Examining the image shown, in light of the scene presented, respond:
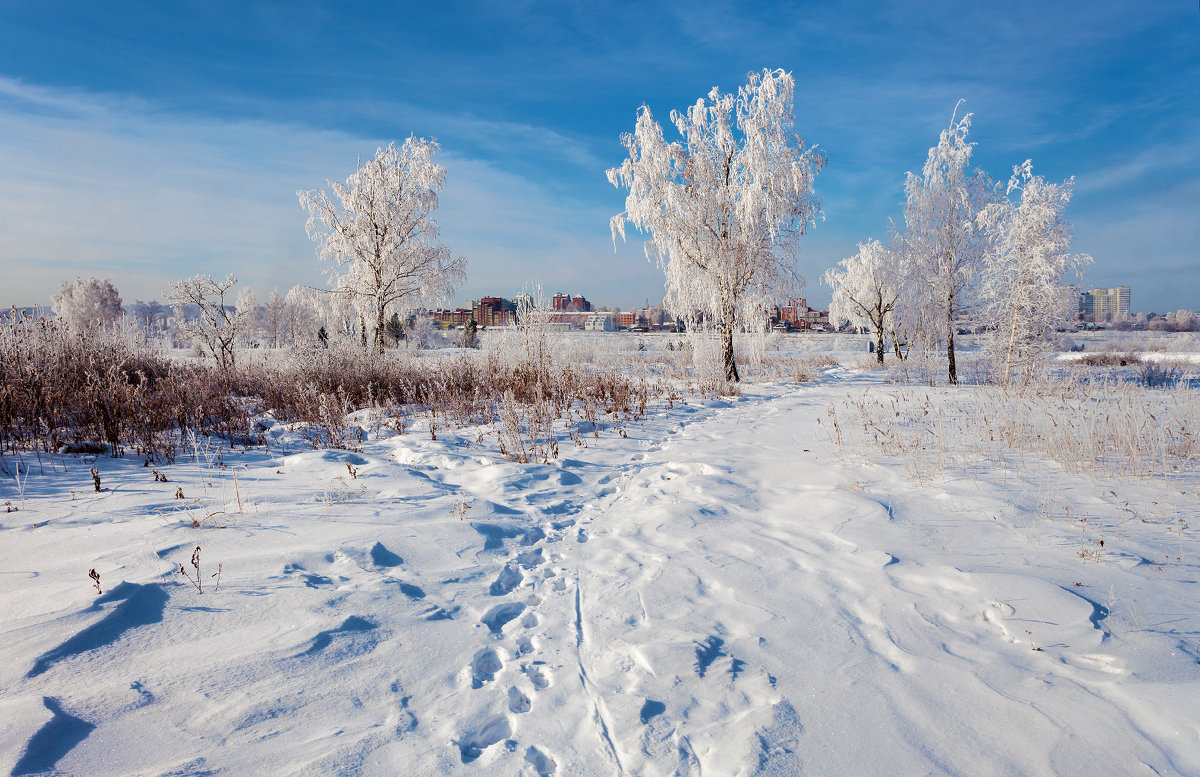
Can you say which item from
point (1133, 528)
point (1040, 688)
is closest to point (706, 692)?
point (1040, 688)

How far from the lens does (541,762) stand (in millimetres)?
1774

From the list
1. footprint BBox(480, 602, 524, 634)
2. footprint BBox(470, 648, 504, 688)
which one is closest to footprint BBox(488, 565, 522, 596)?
footprint BBox(480, 602, 524, 634)

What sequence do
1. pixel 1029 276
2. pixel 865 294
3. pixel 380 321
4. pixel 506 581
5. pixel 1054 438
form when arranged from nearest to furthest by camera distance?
1. pixel 506 581
2. pixel 1054 438
3. pixel 1029 276
4. pixel 380 321
5. pixel 865 294

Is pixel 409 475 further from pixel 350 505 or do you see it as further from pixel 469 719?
pixel 469 719

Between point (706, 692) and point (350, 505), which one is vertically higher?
point (350, 505)

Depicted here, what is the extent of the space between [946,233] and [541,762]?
17813mm

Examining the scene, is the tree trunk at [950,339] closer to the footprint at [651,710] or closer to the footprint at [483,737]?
the footprint at [651,710]

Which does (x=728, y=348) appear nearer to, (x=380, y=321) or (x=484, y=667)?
(x=380, y=321)

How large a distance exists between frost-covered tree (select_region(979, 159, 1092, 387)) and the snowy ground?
38.7 feet

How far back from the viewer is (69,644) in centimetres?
212

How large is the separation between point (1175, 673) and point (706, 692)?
6.10 feet

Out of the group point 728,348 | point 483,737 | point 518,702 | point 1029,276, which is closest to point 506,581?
point 518,702

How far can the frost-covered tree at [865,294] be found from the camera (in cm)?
2852

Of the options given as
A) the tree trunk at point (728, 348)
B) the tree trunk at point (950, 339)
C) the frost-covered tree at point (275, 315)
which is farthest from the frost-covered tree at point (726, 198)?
the frost-covered tree at point (275, 315)
